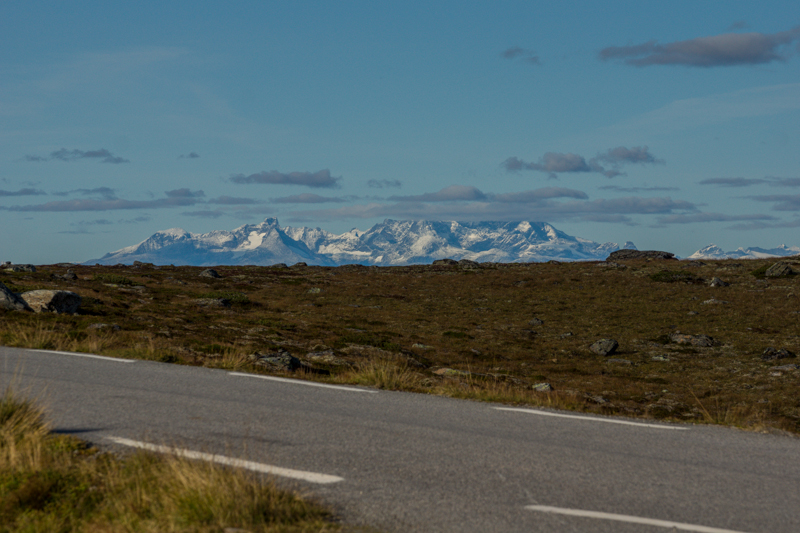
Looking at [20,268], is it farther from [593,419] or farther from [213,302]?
[593,419]

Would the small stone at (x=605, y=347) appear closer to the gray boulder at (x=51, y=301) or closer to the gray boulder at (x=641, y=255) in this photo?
the gray boulder at (x=51, y=301)

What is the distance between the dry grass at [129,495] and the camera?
6.12 m

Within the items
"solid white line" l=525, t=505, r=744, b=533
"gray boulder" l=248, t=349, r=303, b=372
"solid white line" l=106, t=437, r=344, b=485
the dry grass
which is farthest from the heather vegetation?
the dry grass

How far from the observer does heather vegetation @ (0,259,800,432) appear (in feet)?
65.4

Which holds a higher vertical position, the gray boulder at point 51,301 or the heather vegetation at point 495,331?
the gray boulder at point 51,301

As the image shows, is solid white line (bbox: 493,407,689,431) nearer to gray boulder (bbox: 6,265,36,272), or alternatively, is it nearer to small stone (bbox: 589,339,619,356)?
small stone (bbox: 589,339,619,356)

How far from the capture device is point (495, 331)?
43.0 meters

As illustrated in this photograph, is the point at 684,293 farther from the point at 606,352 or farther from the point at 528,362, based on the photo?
the point at 528,362

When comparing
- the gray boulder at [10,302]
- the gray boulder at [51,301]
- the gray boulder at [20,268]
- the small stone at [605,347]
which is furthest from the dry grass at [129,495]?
the gray boulder at [20,268]

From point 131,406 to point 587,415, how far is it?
8.03 meters

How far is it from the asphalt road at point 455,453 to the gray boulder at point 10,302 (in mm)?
18155

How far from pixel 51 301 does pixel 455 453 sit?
94.5 ft

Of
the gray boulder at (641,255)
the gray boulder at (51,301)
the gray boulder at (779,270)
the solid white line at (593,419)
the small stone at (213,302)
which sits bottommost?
the solid white line at (593,419)

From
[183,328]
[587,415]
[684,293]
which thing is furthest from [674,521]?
[684,293]
